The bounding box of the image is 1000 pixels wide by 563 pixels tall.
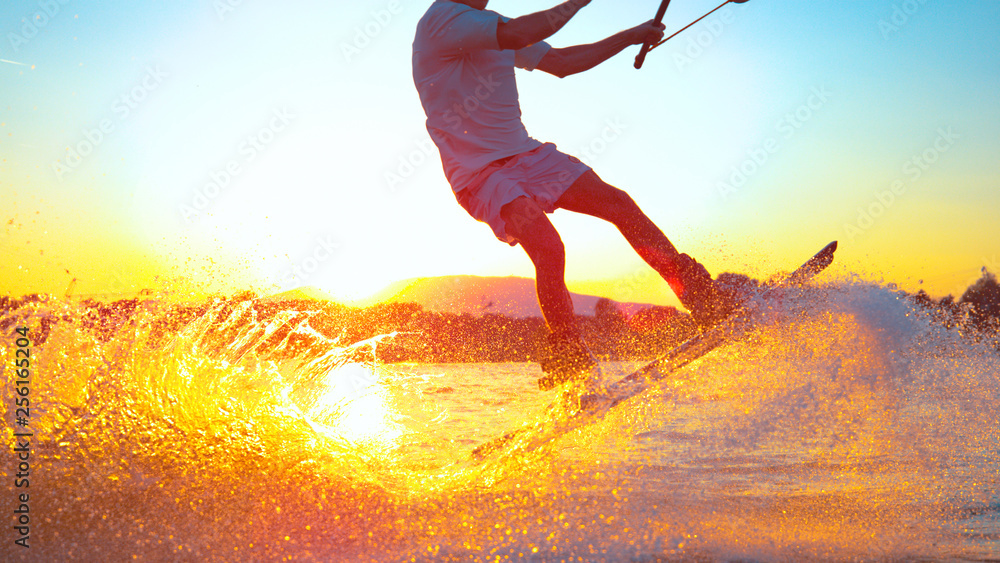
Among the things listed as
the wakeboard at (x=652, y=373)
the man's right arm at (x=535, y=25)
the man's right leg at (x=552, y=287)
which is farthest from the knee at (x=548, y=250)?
the man's right arm at (x=535, y=25)

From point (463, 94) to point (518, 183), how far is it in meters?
0.60

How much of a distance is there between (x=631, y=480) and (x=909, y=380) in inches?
81.1

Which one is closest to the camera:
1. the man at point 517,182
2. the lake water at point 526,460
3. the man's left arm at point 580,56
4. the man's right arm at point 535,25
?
the lake water at point 526,460

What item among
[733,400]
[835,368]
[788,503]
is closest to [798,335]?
[835,368]

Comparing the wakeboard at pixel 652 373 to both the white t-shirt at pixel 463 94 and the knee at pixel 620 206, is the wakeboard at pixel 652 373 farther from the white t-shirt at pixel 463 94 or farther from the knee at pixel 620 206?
the white t-shirt at pixel 463 94

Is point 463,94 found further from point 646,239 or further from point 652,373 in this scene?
point 652,373

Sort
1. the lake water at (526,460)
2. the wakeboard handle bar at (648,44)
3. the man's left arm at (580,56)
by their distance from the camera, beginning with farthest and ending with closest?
the man's left arm at (580,56) → the wakeboard handle bar at (648,44) → the lake water at (526,460)

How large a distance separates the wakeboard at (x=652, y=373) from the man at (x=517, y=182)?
114 mm

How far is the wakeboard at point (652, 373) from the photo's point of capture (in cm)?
366

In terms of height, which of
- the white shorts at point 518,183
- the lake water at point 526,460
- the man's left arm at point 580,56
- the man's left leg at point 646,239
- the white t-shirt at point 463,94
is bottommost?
the lake water at point 526,460

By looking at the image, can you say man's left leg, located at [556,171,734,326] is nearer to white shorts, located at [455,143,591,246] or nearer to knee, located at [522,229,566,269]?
white shorts, located at [455,143,591,246]

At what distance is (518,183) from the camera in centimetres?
363

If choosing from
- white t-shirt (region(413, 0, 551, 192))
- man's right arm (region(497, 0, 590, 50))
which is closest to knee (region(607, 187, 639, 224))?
white t-shirt (region(413, 0, 551, 192))

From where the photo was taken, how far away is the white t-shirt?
3.36 metres
